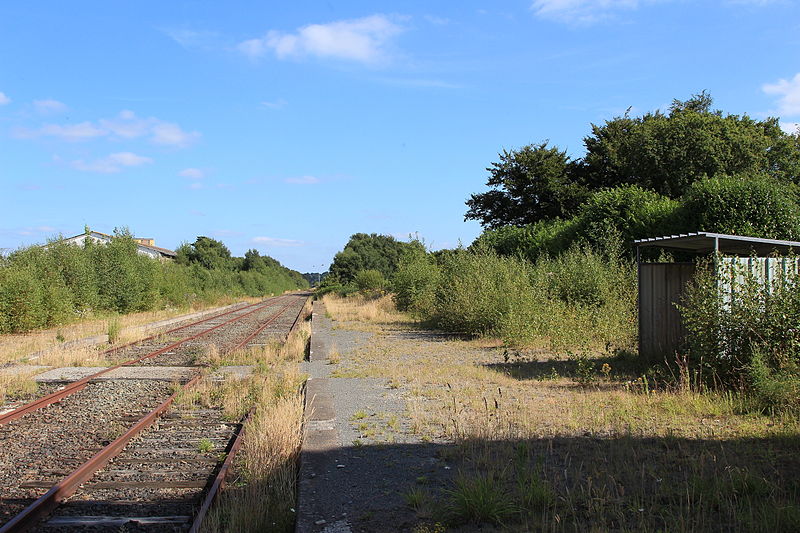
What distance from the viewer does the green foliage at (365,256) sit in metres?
91.3

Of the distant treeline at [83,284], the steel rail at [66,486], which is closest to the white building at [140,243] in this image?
the distant treeline at [83,284]

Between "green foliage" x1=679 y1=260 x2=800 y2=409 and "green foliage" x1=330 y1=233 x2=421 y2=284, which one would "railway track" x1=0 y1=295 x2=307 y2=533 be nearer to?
"green foliage" x1=679 y1=260 x2=800 y2=409

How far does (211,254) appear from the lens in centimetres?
10012

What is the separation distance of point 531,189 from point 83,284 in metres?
27.7

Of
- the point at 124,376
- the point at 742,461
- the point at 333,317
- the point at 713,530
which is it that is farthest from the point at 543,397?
the point at 333,317

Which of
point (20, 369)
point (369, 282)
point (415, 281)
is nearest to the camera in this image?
point (20, 369)

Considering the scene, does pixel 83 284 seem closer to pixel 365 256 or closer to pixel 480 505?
pixel 480 505

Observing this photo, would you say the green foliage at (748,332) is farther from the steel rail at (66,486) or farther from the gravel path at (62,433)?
the gravel path at (62,433)

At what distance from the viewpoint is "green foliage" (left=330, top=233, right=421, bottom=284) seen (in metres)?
91.3

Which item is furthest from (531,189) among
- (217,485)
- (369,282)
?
(217,485)

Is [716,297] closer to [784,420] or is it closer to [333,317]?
[784,420]

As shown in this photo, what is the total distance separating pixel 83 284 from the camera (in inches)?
1193

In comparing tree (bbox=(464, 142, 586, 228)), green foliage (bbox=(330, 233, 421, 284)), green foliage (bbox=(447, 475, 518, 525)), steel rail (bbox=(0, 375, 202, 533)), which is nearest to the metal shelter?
green foliage (bbox=(447, 475, 518, 525))

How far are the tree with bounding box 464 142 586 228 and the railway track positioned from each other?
109ft
